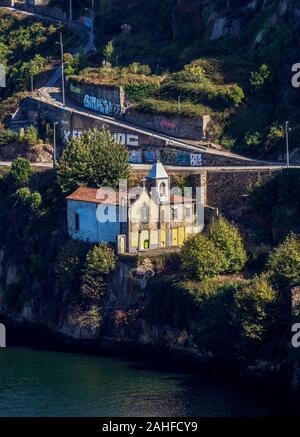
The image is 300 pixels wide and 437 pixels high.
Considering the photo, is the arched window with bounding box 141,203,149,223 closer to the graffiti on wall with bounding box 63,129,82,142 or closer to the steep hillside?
the steep hillside

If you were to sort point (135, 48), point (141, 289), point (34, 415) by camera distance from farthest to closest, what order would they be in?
point (135, 48) < point (141, 289) < point (34, 415)

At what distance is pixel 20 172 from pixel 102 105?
50.5ft

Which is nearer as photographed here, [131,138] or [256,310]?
[256,310]

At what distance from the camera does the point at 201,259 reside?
132 meters

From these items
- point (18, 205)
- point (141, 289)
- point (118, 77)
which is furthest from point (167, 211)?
point (118, 77)

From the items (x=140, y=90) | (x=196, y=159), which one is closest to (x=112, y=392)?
(x=196, y=159)

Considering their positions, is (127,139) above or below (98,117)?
below

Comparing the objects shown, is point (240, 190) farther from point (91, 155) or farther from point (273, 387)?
point (273, 387)

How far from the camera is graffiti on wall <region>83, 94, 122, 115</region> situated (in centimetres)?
15975

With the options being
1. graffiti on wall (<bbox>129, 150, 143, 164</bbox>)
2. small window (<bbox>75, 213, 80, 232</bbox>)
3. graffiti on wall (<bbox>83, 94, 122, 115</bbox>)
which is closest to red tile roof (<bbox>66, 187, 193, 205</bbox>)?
small window (<bbox>75, 213, 80, 232</bbox>)

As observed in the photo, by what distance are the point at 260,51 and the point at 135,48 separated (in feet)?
56.5

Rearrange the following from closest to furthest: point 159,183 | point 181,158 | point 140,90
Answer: point 159,183
point 181,158
point 140,90

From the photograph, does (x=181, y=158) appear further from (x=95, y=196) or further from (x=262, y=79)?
(x=95, y=196)

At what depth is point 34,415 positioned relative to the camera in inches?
4535
